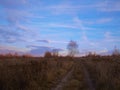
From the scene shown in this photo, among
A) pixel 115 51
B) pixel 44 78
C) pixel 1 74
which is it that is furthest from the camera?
pixel 115 51

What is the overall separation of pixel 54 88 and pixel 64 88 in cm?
75

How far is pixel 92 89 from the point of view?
13766mm

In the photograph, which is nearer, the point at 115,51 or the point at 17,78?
the point at 17,78

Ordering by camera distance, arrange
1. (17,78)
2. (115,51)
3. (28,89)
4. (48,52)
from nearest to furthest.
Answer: (28,89) → (17,78) → (115,51) → (48,52)

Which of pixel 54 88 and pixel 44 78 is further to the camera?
pixel 44 78

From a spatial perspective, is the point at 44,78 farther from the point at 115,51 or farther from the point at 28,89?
the point at 115,51

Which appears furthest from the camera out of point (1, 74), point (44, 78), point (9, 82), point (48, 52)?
point (48, 52)

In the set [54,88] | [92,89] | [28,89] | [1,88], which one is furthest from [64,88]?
[1,88]

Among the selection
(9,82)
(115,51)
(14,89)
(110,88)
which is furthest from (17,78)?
(115,51)

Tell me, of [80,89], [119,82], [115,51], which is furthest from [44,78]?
[115,51]

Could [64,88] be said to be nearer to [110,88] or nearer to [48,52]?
[110,88]

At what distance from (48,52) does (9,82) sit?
109155 millimetres

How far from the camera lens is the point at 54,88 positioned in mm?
14523

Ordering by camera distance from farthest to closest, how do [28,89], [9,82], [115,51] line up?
[115,51], [9,82], [28,89]
